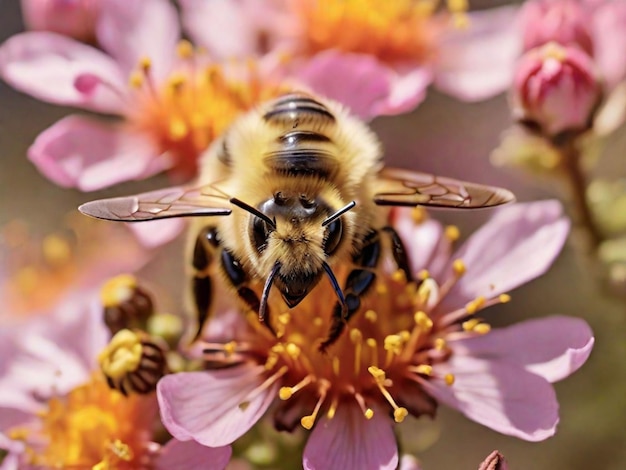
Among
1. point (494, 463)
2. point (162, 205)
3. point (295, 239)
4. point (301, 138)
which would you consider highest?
point (301, 138)

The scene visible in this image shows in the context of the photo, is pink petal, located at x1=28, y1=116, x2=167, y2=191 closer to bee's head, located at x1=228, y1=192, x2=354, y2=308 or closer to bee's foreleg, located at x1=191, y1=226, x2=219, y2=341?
bee's foreleg, located at x1=191, y1=226, x2=219, y2=341

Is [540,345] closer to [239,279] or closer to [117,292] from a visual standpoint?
[239,279]

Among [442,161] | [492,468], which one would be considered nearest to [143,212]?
[492,468]

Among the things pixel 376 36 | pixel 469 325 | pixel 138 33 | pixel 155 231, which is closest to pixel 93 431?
pixel 155 231

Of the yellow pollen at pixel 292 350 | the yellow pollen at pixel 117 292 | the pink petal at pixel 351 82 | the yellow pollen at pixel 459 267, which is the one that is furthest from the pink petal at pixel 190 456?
the pink petal at pixel 351 82

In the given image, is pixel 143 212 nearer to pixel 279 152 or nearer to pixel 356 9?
pixel 279 152

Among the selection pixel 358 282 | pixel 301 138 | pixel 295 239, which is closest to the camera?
pixel 295 239

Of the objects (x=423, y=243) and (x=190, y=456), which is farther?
(x=423, y=243)

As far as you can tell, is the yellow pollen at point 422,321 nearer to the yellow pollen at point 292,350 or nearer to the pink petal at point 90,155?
the yellow pollen at point 292,350
